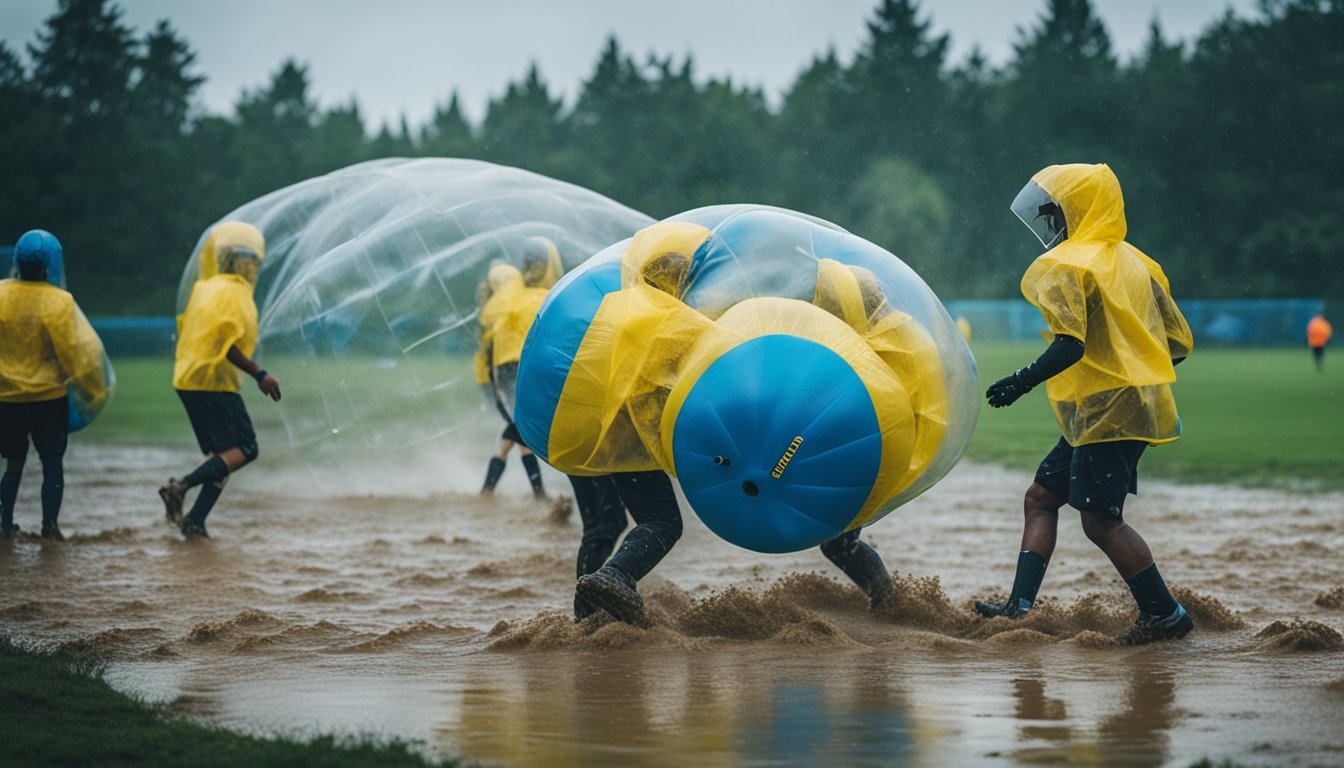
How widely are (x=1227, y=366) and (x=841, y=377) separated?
3539 cm

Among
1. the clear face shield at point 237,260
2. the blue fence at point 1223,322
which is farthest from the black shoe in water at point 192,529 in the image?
the blue fence at point 1223,322

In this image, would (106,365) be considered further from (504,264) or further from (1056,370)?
(1056,370)

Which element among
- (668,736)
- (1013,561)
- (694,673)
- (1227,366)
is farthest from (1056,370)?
(1227,366)

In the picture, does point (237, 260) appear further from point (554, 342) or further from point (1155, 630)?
point (1155, 630)

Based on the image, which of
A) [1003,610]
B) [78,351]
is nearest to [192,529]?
[78,351]

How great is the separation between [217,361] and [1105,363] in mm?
6207

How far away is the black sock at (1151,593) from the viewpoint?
6.37m

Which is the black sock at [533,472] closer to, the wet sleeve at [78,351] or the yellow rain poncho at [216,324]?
the yellow rain poncho at [216,324]

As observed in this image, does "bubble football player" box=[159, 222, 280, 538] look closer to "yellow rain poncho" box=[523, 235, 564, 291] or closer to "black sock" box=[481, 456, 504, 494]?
"yellow rain poncho" box=[523, 235, 564, 291]

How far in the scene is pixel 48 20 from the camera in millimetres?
60938

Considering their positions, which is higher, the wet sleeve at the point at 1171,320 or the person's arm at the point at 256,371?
the wet sleeve at the point at 1171,320

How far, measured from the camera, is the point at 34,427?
10031 mm

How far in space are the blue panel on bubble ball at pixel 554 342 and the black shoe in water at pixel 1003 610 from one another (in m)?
2.21

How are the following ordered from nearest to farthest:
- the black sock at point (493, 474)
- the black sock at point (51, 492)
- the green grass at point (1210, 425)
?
the black sock at point (51, 492)
the black sock at point (493, 474)
the green grass at point (1210, 425)
